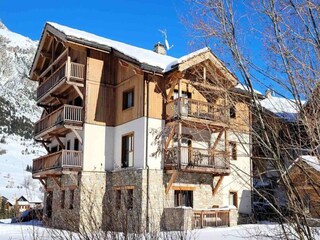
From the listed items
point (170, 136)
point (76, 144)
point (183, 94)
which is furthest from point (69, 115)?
point (183, 94)

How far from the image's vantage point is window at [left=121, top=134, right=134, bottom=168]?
806 inches

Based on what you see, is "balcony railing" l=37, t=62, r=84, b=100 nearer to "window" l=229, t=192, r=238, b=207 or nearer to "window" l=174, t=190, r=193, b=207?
"window" l=174, t=190, r=193, b=207

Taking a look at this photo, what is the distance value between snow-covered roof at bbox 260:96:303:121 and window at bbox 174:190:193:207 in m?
14.8

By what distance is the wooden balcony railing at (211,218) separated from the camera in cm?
1872

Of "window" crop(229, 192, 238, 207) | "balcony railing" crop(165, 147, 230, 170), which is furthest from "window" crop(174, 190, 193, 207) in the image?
"window" crop(229, 192, 238, 207)

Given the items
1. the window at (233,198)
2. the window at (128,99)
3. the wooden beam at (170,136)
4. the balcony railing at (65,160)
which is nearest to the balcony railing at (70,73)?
the window at (128,99)

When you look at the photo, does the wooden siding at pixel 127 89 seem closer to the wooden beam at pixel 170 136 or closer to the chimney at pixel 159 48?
the wooden beam at pixel 170 136

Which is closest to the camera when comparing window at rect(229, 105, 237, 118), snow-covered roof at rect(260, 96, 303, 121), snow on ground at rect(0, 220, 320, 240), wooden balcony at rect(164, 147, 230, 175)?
snow-covered roof at rect(260, 96, 303, 121)

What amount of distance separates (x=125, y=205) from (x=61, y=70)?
1751 cm

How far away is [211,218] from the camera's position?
19.2m

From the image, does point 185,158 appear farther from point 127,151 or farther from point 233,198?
point 233,198

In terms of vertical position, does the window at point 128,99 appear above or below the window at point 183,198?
above

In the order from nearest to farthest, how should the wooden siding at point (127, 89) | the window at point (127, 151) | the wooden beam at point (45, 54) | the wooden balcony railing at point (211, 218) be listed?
the wooden balcony railing at point (211, 218), the wooden siding at point (127, 89), the window at point (127, 151), the wooden beam at point (45, 54)

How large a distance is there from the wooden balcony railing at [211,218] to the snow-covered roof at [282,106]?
43.5ft
